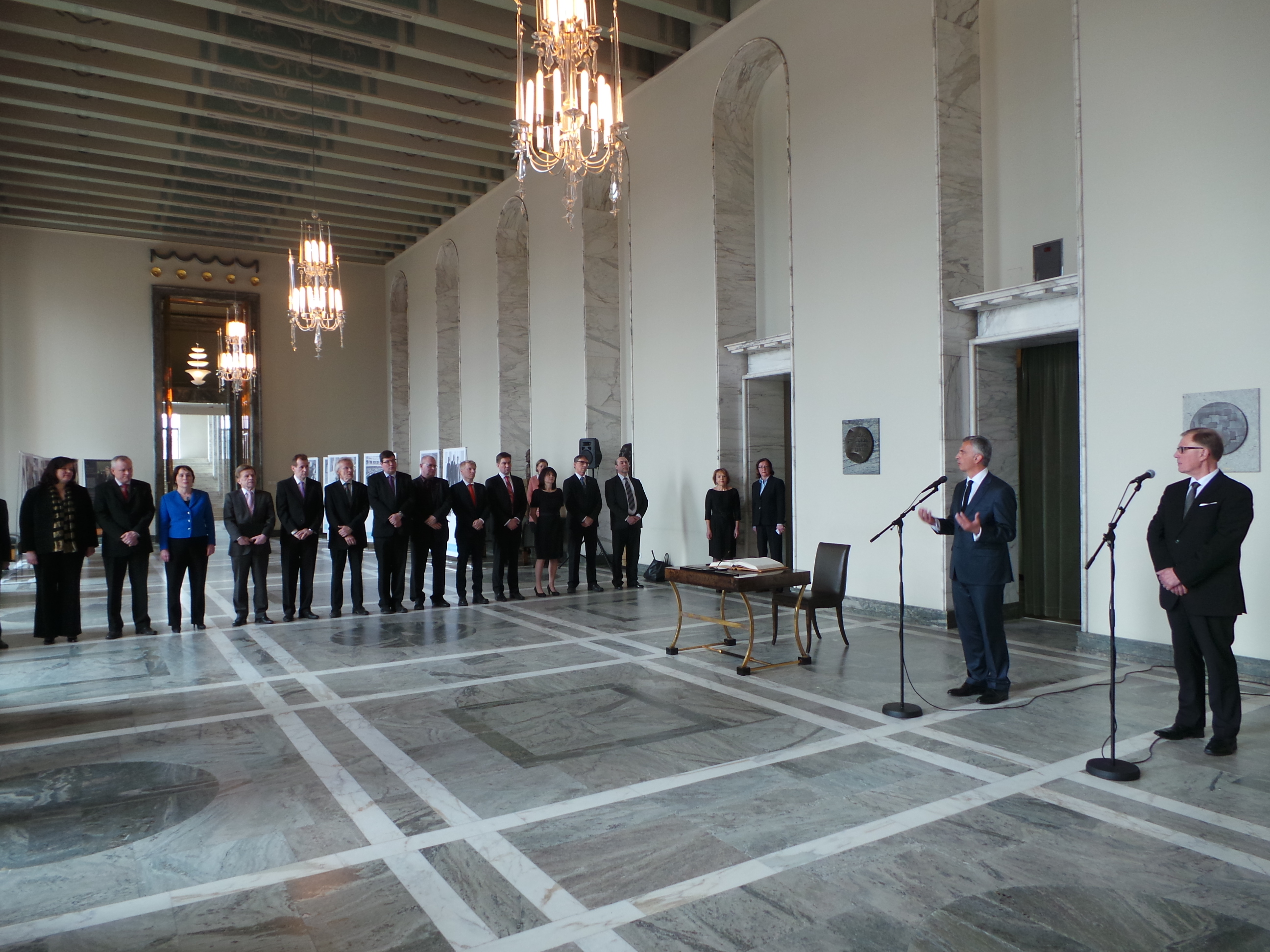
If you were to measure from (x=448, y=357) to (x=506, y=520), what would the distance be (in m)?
9.34

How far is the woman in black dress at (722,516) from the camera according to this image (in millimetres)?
9797

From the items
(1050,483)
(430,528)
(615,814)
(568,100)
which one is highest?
(568,100)

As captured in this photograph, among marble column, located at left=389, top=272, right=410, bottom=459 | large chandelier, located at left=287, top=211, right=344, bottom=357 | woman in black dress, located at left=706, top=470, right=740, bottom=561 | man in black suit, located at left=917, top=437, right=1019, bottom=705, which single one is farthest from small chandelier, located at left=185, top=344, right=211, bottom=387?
man in black suit, located at left=917, top=437, right=1019, bottom=705

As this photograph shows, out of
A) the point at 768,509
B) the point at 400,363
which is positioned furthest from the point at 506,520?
the point at 400,363

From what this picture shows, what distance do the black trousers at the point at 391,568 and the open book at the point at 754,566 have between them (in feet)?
12.7

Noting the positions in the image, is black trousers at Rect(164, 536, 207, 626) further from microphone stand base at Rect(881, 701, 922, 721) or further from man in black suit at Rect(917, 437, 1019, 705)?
man in black suit at Rect(917, 437, 1019, 705)

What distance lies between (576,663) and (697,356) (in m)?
5.43

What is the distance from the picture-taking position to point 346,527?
8.62 m

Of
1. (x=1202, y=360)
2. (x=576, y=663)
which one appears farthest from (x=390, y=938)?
(x=1202, y=360)

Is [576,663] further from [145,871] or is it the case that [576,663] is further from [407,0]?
[407,0]

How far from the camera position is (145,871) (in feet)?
10.2

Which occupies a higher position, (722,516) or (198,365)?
(198,365)

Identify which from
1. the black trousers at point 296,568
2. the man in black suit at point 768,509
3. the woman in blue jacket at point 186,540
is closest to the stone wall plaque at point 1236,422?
the man in black suit at point 768,509

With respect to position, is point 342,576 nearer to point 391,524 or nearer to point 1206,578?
point 391,524
